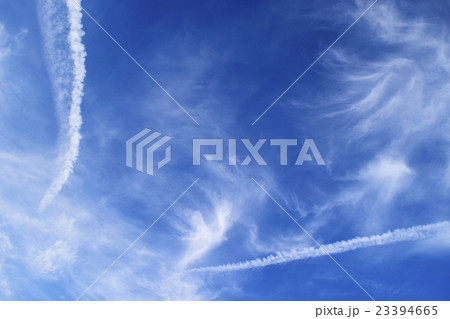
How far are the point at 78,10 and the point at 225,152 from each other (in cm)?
1527

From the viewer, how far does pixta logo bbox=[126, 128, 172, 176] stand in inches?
917

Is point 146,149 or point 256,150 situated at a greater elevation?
point 256,150

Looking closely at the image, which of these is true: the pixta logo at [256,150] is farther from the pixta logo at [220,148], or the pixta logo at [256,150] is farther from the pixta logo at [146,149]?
the pixta logo at [146,149]

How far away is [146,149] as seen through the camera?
23.6 m

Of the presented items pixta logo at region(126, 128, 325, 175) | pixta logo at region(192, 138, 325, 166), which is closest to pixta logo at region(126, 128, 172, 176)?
pixta logo at region(126, 128, 325, 175)

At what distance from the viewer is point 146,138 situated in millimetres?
23344

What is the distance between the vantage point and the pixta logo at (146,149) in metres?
23.3

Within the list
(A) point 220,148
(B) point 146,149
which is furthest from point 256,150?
(B) point 146,149

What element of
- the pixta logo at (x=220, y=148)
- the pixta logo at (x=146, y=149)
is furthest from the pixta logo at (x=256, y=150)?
the pixta logo at (x=146, y=149)

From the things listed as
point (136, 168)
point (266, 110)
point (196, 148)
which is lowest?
point (136, 168)

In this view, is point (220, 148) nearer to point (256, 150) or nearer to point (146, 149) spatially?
point (256, 150)
